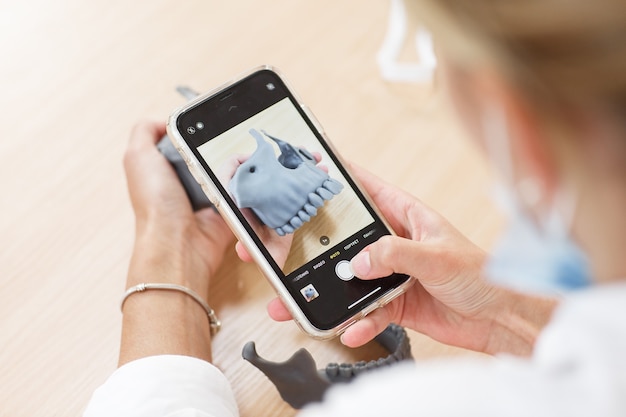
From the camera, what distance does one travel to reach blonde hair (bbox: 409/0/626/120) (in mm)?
218

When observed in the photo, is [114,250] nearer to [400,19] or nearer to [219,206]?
[219,206]

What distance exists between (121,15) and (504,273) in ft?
1.85

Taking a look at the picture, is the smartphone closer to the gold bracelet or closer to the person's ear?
the gold bracelet

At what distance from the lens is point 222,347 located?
57cm

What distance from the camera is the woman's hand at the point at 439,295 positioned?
519mm

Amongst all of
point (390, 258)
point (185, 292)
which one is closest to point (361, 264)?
point (390, 258)

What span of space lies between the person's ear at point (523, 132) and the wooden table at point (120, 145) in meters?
0.29

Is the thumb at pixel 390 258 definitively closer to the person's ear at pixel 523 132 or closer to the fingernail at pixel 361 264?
the fingernail at pixel 361 264

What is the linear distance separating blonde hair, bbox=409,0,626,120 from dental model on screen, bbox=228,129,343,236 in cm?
32

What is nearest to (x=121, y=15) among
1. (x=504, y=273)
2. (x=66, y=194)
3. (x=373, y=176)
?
(x=66, y=194)

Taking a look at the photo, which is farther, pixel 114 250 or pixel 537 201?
pixel 114 250

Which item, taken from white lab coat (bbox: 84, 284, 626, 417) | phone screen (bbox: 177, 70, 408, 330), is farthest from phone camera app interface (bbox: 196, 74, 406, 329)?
white lab coat (bbox: 84, 284, 626, 417)

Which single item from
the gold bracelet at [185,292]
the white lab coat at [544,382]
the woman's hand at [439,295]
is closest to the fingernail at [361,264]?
the woman's hand at [439,295]

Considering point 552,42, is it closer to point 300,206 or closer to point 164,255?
point 300,206
